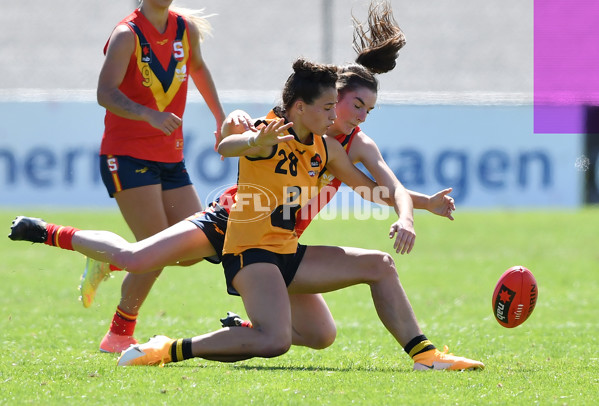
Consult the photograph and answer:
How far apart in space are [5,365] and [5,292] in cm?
367

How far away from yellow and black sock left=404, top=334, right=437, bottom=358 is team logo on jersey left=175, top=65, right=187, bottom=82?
2247mm

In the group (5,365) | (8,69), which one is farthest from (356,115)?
(8,69)

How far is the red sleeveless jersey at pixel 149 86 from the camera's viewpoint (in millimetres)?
5793

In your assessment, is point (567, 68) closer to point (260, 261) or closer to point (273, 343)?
point (260, 261)

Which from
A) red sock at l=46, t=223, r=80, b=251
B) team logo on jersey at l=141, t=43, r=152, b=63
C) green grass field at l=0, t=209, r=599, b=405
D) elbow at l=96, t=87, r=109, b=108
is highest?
team logo on jersey at l=141, t=43, r=152, b=63

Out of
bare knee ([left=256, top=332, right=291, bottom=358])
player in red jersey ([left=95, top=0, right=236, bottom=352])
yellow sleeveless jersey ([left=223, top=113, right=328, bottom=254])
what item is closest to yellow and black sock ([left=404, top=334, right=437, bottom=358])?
bare knee ([left=256, top=332, right=291, bottom=358])

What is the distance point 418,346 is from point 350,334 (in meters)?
1.68

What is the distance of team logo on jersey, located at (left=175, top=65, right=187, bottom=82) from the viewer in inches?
236

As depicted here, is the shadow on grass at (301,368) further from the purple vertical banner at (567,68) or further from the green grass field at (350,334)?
the purple vertical banner at (567,68)

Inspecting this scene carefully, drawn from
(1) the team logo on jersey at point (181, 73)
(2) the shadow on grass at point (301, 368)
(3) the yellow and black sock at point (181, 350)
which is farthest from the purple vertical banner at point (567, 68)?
(3) the yellow and black sock at point (181, 350)

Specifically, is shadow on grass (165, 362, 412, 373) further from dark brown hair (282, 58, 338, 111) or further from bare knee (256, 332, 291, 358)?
dark brown hair (282, 58, 338, 111)

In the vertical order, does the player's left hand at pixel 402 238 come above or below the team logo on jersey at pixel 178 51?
below

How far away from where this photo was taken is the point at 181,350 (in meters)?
5.05

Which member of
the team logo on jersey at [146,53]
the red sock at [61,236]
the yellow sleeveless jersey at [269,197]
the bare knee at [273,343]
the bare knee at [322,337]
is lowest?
the bare knee at [322,337]
